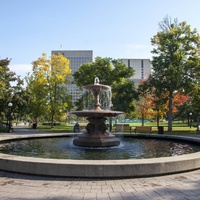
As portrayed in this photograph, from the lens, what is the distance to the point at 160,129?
27953 millimetres

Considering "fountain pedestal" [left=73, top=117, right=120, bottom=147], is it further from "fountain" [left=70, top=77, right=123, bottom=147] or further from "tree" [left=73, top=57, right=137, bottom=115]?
"tree" [left=73, top=57, right=137, bottom=115]

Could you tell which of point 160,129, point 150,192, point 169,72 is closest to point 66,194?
point 150,192

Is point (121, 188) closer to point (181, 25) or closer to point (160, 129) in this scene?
point (160, 129)

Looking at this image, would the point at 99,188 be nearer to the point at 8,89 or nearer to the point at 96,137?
the point at 96,137

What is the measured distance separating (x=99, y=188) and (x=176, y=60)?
2887 cm

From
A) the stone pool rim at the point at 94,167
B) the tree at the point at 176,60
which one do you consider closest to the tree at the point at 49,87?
the tree at the point at 176,60

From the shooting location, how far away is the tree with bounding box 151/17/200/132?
33156mm

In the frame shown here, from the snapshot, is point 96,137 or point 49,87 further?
point 49,87

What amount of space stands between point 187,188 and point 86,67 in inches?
1397

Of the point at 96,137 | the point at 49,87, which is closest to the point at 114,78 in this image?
the point at 49,87

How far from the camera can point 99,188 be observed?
6926 mm

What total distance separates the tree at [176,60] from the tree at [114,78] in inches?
198

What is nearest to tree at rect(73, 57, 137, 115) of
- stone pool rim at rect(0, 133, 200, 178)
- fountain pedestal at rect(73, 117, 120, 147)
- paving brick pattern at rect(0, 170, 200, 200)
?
fountain pedestal at rect(73, 117, 120, 147)

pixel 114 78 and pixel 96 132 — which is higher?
pixel 114 78
